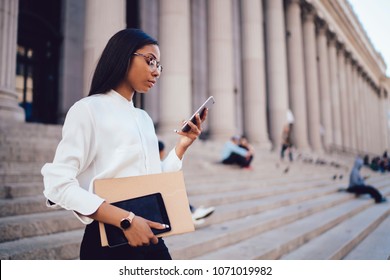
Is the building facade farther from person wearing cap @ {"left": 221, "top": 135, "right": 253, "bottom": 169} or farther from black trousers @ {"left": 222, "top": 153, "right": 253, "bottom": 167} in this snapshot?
black trousers @ {"left": 222, "top": 153, "right": 253, "bottom": 167}

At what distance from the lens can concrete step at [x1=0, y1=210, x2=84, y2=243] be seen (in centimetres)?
387

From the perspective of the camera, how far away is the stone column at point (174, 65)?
44.9 ft

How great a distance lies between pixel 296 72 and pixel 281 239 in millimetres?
21861

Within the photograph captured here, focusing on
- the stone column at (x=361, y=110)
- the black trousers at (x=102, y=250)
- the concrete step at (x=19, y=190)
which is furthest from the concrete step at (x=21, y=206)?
the stone column at (x=361, y=110)

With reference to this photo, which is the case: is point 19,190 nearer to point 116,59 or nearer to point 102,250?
point 102,250

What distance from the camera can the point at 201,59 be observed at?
70.2 ft

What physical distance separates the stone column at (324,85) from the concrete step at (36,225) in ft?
93.5

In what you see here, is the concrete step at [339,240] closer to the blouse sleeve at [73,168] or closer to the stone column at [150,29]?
the blouse sleeve at [73,168]

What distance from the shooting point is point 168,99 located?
13805 millimetres

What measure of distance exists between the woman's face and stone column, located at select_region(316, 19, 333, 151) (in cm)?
3050

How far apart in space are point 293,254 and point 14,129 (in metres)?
6.18

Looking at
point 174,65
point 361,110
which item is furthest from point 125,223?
point 361,110
